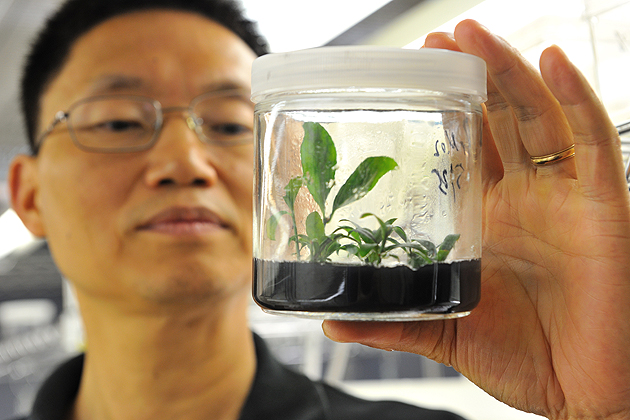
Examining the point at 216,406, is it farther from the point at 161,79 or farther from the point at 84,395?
the point at 161,79

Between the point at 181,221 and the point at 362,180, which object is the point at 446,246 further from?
the point at 181,221

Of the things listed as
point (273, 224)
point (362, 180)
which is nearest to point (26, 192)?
point (273, 224)

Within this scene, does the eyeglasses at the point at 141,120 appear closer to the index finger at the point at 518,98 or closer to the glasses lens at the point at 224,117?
the glasses lens at the point at 224,117

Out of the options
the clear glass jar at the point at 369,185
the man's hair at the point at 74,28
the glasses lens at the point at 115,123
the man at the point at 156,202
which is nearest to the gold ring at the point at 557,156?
the clear glass jar at the point at 369,185

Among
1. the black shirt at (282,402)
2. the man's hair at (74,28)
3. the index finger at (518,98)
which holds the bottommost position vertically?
the black shirt at (282,402)

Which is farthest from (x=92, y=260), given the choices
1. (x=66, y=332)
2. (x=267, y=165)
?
(x=66, y=332)
